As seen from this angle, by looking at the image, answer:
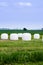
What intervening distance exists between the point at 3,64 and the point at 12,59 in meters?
1.04

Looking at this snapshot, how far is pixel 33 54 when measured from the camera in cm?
2031

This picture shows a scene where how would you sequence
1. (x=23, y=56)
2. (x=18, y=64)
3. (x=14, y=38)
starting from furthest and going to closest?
1. (x=14, y=38)
2. (x=23, y=56)
3. (x=18, y=64)

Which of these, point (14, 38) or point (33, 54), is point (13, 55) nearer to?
point (33, 54)

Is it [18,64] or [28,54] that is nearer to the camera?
[18,64]

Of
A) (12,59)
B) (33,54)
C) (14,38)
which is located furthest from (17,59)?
(14,38)

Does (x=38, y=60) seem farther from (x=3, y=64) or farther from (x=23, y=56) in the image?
(x=3, y=64)

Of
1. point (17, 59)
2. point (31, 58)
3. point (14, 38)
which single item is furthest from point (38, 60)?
point (14, 38)

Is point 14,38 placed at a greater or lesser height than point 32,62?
greater

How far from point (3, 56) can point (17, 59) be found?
1196 mm

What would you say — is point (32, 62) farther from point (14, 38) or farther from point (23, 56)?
point (14, 38)

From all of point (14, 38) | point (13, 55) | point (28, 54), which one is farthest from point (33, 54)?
point (14, 38)

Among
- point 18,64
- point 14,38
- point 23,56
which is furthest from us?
point 14,38

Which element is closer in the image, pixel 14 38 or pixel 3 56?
pixel 3 56

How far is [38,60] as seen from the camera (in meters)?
19.9
